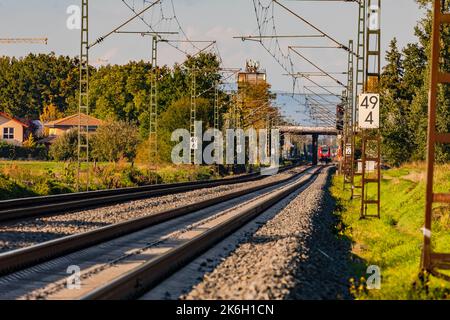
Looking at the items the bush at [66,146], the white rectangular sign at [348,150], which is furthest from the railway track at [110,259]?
the bush at [66,146]

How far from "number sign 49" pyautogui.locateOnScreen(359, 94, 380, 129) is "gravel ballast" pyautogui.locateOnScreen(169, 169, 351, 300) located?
4.32 meters

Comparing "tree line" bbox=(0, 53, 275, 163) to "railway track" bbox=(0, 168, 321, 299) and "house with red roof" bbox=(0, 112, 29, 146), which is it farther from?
"railway track" bbox=(0, 168, 321, 299)

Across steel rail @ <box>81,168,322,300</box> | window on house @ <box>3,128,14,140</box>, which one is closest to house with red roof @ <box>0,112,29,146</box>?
window on house @ <box>3,128,14,140</box>

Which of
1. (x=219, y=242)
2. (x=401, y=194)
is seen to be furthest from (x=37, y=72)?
(x=219, y=242)

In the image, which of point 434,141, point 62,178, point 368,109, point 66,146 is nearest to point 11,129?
point 66,146

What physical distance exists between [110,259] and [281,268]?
3.74m

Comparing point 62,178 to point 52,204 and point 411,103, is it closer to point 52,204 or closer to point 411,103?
point 52,204

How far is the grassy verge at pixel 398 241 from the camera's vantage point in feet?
39.1

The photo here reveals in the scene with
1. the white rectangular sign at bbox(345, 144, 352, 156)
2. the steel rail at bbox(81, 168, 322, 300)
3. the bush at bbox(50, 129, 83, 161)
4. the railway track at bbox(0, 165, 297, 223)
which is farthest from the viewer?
the bush at bbox(50, 129, 83, 161)

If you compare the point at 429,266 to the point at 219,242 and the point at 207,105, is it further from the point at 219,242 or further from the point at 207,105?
the point at 207,105

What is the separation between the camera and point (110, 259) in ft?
50.3

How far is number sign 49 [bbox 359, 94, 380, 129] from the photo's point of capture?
83.6 ft
